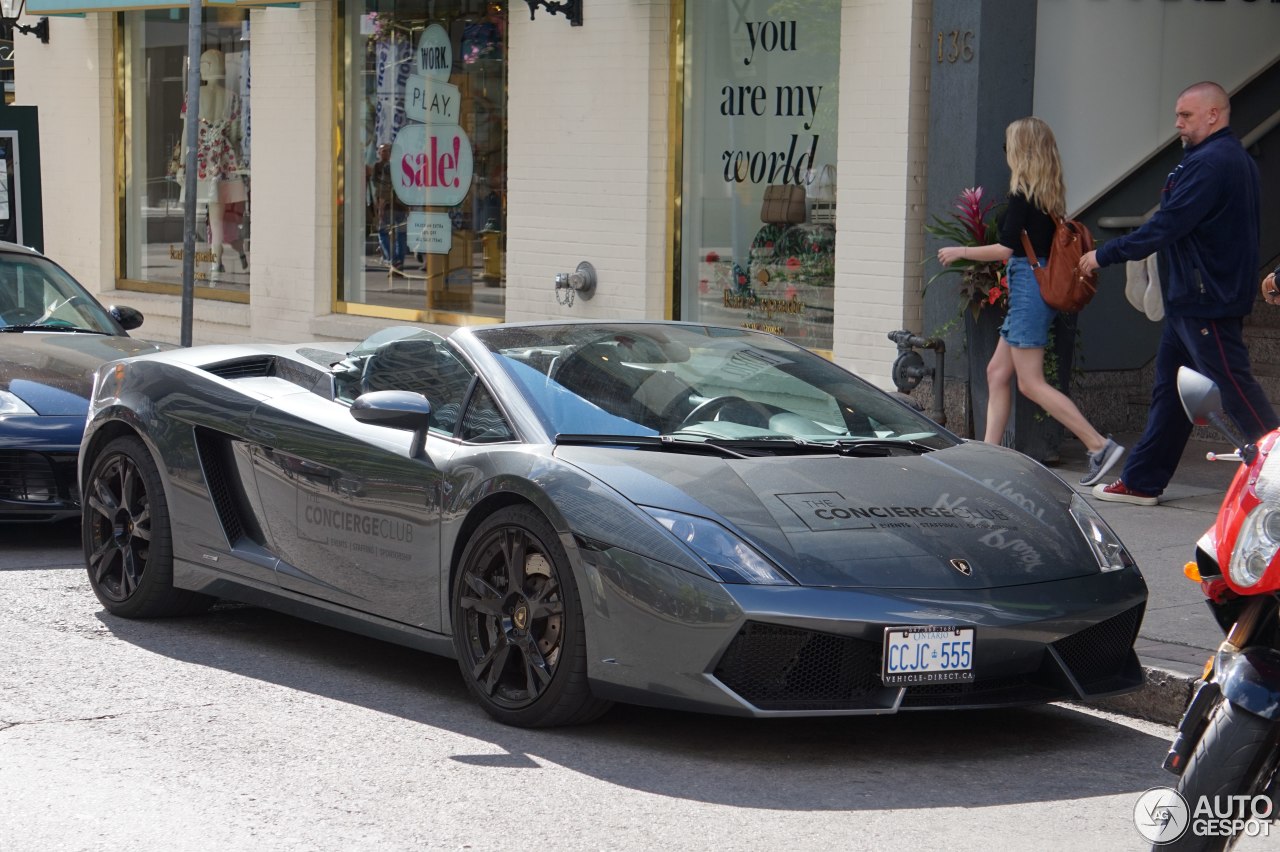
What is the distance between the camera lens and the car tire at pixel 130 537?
7.02 m

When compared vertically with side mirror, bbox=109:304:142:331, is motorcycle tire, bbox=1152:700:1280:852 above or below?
below

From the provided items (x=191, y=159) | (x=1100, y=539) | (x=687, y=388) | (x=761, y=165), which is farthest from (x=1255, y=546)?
(x=761, y=165)

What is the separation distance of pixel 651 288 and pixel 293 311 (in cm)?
448

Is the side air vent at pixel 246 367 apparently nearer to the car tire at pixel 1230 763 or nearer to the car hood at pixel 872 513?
the car hood at pixel 872 513

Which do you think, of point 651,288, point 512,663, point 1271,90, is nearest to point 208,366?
point 512,663

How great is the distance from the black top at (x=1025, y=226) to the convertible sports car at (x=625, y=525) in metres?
3.53

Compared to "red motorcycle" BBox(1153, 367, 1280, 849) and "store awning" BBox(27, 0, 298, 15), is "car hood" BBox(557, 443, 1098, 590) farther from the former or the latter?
"store awning" BBox(27, 0, 298, 15)

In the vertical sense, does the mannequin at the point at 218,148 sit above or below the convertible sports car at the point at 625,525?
above

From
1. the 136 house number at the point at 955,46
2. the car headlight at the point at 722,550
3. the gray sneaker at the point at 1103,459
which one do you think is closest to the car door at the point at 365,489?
the car headlight at the point at 722,550

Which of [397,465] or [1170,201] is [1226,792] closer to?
[397,465]

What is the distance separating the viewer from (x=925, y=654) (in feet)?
16.7

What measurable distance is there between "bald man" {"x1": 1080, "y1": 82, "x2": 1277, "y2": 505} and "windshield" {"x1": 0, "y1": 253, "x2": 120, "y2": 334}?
555 cm

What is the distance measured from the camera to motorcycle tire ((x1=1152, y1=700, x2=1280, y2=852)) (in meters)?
3.67

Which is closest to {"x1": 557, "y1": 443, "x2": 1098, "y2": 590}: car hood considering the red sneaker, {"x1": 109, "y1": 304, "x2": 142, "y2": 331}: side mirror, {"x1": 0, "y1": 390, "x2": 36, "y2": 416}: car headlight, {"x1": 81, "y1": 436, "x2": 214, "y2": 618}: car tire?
{"x1": 81, "y1": 436, "x2": 214, "y2": 618}: car tire
